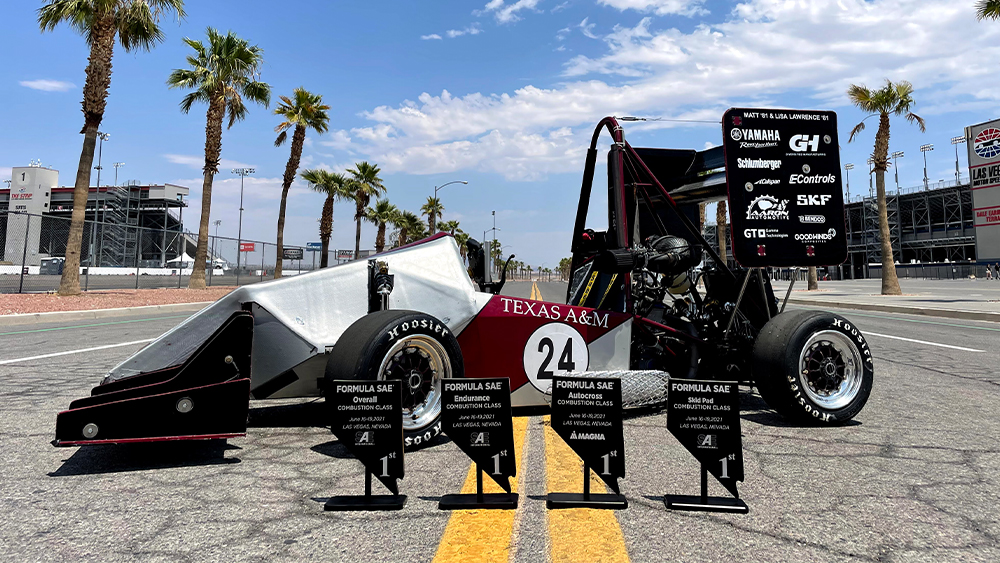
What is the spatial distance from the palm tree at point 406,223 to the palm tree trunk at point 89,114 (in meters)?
38.5

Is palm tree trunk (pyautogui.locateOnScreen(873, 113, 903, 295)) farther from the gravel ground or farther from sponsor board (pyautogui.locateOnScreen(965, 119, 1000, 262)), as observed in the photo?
the gravel ground

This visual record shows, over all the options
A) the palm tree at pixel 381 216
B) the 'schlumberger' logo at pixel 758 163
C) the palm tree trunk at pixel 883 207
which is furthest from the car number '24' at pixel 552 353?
the palm tree at pixel 381 216

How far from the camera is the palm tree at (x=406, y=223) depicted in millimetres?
56688

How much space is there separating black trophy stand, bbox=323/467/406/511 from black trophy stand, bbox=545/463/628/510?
2.00ft

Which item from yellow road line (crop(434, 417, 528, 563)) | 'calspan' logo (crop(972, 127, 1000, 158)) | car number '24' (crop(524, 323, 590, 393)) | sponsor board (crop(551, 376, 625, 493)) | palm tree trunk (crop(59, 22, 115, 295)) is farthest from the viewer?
'calspan' logo (crop(972, 127, 1000, 158))

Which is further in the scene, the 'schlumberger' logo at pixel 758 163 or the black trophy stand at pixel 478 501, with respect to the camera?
the 'schlumberger' logo at pixel 758 163

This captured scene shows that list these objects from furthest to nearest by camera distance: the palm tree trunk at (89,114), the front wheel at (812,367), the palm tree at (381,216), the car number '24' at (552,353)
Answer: the palm tree at (381,216)
the palm tree trunk at (89,114)
the car number '24' at (552,353)
the front wheel at (812,367)

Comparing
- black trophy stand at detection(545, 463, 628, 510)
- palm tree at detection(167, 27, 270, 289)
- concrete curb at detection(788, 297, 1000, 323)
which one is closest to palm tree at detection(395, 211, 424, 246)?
palm tree at detection(167, 27, 270, 289)

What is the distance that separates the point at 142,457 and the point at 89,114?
Result: 1859cm

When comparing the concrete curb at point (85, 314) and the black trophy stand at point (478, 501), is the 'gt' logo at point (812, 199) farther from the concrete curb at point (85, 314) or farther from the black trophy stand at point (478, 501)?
the concrete curb at point (85, 314)

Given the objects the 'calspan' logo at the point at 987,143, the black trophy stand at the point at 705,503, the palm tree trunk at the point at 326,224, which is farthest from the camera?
the palm tree trunk at the point at 326,224

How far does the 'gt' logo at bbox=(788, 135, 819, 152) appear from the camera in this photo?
385cm

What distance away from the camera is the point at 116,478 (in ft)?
8.43

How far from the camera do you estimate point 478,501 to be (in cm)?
224
